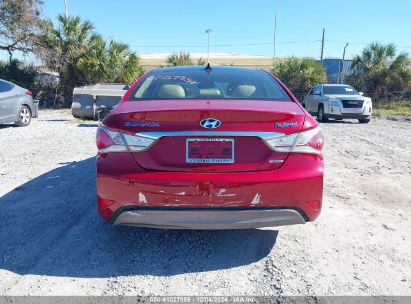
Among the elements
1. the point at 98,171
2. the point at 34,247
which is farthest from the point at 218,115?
the point at 34,247

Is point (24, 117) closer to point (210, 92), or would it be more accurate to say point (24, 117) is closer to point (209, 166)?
point (210, 92)

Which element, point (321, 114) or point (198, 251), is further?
point (321, 114)

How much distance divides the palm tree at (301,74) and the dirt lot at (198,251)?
20661 mm

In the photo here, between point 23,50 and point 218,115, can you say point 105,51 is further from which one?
point 218,115

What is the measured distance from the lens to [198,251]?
3535 millimetres

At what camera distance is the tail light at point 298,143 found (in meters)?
2.99

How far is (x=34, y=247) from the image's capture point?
3.56 meters

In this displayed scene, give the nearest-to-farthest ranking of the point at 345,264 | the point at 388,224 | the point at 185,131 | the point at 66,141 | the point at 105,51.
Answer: the point at 185,131 < the point at 345,264 < the point at 388,224 < the point at 66,141 < the point at 105,51

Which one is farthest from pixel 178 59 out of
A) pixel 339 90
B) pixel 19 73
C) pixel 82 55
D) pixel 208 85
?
pixel 208 85

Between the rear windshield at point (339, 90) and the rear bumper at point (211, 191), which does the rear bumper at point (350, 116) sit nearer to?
the rear windshield at point (339, 90)

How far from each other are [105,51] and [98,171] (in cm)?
1946

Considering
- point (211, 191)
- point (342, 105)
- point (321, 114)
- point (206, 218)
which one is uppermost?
point (211, 191)

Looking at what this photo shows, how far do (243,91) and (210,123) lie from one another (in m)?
0.91

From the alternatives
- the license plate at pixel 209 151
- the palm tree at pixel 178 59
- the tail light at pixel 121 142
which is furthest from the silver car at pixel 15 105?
the palm tree at pixel 178 59
